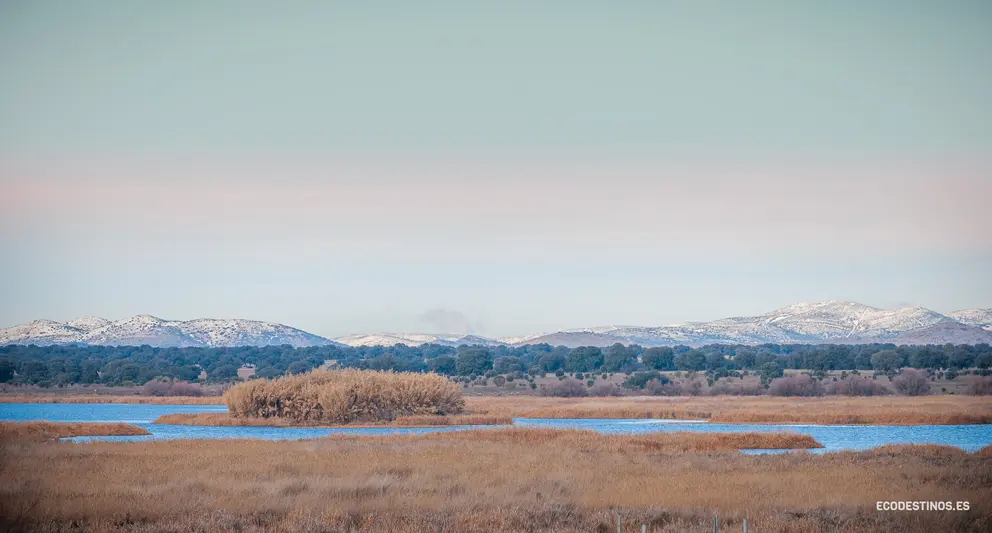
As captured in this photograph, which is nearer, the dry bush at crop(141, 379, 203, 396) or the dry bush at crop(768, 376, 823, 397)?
the dry bush at crop(768, 376, 823, 397)

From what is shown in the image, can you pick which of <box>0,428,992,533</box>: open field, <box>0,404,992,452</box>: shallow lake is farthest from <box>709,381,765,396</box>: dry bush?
<box>0,428,992,533</box>: open field

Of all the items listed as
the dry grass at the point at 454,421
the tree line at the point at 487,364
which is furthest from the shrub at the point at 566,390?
the dry grass at the point at 454,421

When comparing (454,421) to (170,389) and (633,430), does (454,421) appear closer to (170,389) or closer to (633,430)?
(633,430)

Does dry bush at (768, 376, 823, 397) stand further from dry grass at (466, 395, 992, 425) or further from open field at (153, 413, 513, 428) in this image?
open field at (153, 413, 513, 428)

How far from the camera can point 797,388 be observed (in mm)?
96062

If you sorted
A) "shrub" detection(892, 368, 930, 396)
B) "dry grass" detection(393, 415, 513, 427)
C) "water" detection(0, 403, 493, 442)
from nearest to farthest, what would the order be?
"water" detection(0, 403, 493, 442)
"dry grass" detection(393, 415, 513, 427)
"shrub" detection(892, 368, 930, 396)

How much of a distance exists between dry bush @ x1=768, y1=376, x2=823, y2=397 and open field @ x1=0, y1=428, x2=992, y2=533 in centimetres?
5837

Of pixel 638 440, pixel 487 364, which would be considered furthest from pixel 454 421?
pixel 487 364

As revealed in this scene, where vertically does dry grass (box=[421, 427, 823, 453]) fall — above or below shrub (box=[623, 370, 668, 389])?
below

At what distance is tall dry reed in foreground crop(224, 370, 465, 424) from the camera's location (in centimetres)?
6397

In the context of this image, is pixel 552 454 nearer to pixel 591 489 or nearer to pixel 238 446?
pixel 591 489

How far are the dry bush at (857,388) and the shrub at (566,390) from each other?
24.5 metres

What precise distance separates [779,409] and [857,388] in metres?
24.8

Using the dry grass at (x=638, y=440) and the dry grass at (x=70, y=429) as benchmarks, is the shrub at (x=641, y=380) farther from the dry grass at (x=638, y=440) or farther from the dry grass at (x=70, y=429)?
the dry grass at (x=70, y=429)
